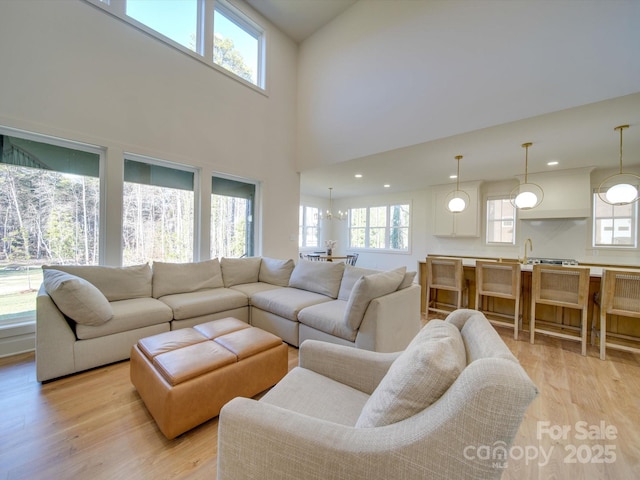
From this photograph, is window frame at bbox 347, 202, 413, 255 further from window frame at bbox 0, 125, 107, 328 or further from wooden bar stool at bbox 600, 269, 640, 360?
window frame at bbox 0, 125, 107, 328

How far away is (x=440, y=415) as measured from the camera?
0.65 m

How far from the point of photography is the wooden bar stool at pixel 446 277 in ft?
11.7

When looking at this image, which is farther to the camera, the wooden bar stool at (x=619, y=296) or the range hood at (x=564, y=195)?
the range hood at (x=564, y=195)

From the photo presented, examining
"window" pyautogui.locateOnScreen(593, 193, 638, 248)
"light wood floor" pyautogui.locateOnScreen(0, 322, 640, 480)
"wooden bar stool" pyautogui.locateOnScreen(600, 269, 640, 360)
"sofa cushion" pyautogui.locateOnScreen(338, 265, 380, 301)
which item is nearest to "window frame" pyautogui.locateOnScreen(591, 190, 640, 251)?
"window" pyautogui.locateOnScreen(593, 193, 638, 248)

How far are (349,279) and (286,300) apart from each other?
2.45ft

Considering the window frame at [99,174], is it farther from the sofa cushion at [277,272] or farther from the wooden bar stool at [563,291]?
the wooden bar stool at [563,291]

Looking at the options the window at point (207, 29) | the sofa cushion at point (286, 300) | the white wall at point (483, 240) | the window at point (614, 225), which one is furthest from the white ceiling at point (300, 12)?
the window at point (614, 225)

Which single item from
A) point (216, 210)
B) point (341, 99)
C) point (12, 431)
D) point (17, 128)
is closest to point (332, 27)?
point (341, 99)

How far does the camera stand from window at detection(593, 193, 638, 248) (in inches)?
162

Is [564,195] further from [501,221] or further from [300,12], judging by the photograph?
[300,12]

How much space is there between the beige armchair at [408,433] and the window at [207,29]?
446cm

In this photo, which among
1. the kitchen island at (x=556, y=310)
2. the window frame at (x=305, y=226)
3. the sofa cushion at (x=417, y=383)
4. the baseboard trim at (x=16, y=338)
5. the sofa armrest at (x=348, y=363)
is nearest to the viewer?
the sofa cushion at (x=417, y=383)

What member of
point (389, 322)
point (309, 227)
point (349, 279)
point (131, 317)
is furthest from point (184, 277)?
point (309, 227)

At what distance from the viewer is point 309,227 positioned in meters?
8.29
